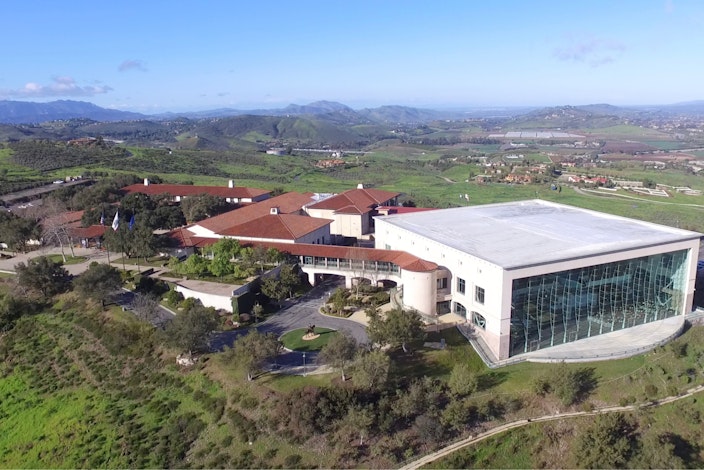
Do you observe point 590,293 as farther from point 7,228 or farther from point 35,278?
point 7,228

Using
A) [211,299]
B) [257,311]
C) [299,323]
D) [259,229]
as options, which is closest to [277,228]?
[259,229]

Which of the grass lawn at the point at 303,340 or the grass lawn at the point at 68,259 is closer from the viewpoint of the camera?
the grass lawn at the point at 303,340

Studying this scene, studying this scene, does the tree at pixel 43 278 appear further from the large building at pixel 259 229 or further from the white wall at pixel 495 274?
the white wall at pixel 495 274

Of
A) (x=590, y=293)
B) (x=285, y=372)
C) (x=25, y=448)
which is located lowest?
(x=25, y=448)

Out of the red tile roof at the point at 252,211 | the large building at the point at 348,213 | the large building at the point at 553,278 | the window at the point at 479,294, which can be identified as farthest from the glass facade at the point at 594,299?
the red tile roof at the point at 252,211

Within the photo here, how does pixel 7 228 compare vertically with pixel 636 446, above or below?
above

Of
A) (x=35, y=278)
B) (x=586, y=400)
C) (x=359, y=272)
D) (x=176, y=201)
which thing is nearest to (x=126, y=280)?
(x=35, y=278)
